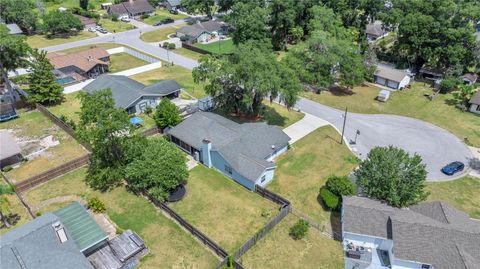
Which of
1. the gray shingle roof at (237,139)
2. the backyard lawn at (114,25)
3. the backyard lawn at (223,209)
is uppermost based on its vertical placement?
the backyard lawn at (114,25)

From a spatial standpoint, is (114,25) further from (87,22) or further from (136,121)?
(136,121)

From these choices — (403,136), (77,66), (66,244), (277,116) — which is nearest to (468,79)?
(403,136)

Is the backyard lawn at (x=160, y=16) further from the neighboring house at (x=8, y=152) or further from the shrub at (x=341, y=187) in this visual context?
the shrub at (x=341, y=187)

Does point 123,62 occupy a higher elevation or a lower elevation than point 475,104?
higher

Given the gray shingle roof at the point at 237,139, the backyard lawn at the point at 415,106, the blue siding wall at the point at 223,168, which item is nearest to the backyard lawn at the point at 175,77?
the gray shingle roof at the point at 237,139

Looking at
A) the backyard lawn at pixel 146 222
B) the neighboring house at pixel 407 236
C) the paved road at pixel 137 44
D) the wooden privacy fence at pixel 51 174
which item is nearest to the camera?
the neighboring house at pixel 407 236

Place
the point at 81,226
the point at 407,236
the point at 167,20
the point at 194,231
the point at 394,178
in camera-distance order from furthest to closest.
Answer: the point at 167,20 → the point at 394,178 → the point at 194,231 → the point at 81,226 → the point at 407,236
